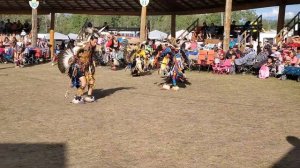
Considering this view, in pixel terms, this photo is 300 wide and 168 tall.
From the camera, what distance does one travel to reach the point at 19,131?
245 inches

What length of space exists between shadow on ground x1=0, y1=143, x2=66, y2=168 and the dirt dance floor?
1 cm

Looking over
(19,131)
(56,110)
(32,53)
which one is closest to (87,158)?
(19,131)

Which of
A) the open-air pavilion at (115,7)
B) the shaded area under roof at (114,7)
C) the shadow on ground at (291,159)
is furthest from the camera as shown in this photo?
the shaded area under roof at (114,7)

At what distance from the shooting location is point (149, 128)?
6.64 meters

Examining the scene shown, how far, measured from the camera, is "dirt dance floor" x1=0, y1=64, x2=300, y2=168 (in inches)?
198

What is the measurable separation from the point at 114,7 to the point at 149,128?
66.9ft

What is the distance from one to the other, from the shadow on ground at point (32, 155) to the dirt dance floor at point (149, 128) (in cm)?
1

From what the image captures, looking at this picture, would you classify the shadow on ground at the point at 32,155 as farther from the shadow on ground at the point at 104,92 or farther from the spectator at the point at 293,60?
the spectator at the point at 293,60

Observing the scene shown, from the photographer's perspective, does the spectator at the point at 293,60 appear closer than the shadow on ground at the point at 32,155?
No

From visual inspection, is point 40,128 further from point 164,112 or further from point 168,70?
point 168,70

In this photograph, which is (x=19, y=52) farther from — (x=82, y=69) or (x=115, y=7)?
(x=82, y=69)

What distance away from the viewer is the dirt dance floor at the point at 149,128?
504 centimetres

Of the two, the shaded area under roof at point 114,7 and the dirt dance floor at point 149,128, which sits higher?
the shaded area under roof at point 114,7

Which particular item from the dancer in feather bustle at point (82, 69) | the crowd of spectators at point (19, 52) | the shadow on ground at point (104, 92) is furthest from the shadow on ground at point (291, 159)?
the crowd of spectators at point (19, 52)
